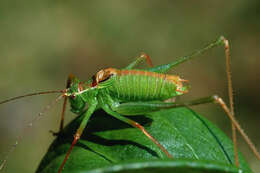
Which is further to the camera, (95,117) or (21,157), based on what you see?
(21,157)

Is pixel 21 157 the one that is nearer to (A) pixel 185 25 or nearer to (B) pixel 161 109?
(B) pixel 161 109

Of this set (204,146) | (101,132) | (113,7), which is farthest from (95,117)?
(113,7)

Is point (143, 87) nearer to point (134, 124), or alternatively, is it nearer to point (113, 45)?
point (134, 124)

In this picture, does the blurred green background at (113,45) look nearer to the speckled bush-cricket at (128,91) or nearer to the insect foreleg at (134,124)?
the speckled bush-cricket at (128,91)

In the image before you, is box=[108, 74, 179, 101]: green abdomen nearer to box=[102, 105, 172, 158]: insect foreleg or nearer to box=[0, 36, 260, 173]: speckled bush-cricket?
box=[0, 36, 260, 173]: speckled bush-cricket

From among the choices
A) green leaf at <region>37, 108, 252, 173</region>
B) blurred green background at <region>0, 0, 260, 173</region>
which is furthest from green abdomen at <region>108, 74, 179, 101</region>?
blurred green background at <region>0, 0, 260, 173</region>

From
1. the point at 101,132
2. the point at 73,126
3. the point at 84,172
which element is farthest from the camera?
the point at 73,126
